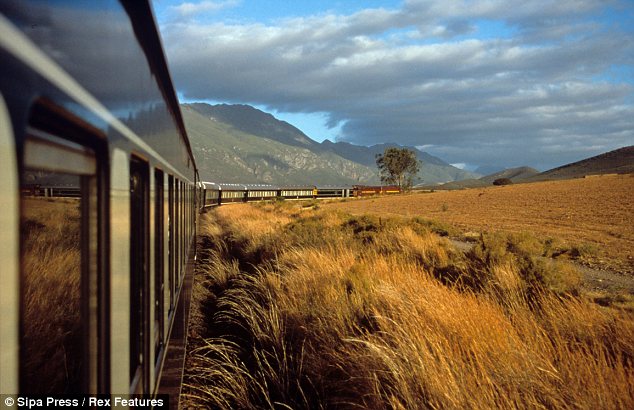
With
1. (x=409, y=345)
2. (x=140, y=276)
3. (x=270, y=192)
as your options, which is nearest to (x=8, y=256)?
(x=140, y=276)

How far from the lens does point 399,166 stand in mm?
106812

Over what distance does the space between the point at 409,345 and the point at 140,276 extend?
2372 millimetres

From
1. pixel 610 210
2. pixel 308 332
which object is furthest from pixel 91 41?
pixel 610 210

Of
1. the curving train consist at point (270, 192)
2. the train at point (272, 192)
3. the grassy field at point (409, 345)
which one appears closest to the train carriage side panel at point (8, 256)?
the grassy field at point (409, 345)

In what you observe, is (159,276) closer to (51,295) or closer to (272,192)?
(51,295)

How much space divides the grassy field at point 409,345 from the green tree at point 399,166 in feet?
324

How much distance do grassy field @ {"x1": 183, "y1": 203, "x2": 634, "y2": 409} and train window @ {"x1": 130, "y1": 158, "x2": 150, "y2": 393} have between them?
1565mm

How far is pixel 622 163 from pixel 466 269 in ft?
608

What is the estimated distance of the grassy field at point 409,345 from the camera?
11.2 feet

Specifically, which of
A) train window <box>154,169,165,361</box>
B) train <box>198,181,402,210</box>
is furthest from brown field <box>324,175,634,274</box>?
train <box>198,181,402,210</box>

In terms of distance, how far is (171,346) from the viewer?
4.54 meters

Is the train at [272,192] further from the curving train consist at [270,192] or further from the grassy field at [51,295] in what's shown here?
the grassy field at [51,295]

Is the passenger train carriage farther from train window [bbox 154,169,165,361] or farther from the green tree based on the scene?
the green tree

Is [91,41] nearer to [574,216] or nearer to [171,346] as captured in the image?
[171,346]
